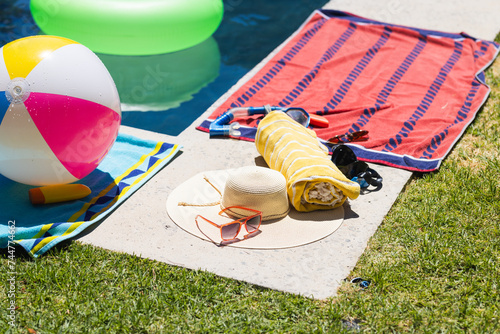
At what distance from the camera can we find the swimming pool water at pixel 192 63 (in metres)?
5.94

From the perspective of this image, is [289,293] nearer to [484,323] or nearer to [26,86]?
[484,323]

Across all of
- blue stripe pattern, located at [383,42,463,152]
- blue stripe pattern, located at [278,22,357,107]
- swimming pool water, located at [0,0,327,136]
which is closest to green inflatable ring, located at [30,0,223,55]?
swimming pool water, located at [0,0,327,136]

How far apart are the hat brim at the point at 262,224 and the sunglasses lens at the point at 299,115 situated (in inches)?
45.2

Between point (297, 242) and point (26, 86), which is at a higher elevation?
point (26, 86)

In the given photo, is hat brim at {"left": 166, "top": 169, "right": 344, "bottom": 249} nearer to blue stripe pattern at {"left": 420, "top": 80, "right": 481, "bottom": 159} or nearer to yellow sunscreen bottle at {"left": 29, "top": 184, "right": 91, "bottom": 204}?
yellow sunscreen bottle at {"left": 29, "top": 184, "right": 91, "bottom": 204}

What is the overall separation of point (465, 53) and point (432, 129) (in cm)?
207

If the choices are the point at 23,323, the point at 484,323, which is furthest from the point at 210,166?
the point at 484,323

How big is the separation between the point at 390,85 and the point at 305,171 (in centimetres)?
260

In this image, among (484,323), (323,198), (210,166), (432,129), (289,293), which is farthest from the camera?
(432,129)

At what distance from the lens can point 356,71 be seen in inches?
257

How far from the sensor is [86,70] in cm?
390

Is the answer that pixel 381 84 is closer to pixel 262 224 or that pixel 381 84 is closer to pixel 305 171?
pixel 305 171

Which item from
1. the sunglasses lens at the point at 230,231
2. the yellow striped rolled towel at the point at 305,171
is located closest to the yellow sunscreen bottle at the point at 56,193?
the sunglasses lens at the point at 230,231

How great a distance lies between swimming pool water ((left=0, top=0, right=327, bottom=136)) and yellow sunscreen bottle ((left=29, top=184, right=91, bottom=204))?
1.48 meters
